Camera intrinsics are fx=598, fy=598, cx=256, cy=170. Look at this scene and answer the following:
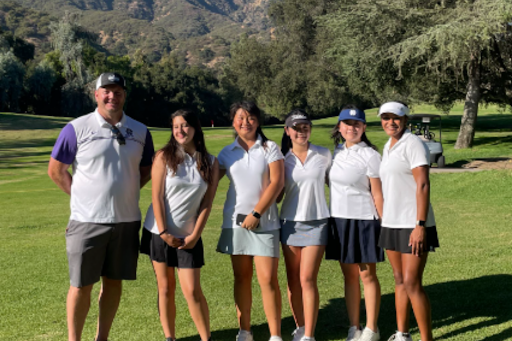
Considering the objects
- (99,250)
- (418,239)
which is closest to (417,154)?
(418,239)

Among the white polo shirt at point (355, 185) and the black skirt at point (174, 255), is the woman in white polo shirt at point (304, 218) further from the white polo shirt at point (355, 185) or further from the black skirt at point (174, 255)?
the black skirt at point (174, 255)

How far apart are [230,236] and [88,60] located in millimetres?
70214

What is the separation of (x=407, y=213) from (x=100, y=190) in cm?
226

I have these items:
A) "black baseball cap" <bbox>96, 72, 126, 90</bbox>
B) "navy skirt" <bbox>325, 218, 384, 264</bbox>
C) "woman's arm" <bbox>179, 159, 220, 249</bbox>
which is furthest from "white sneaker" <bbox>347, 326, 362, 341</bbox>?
"black baseball cap" <bbox>96, 72, 126, 90</bbox>

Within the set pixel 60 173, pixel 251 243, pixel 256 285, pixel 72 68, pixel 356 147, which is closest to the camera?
pixel 60 173

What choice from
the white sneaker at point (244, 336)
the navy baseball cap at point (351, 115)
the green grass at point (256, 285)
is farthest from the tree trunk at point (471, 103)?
the white sneaker at point (244, 336)

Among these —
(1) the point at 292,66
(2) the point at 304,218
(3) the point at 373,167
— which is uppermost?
(1) the point at 292,66

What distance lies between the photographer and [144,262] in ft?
25.8

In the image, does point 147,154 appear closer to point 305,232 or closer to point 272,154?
point 272,154

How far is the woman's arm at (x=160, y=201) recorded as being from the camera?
14.5 feet

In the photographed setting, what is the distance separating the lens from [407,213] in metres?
4.43

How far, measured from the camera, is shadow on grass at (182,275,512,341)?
502 cm

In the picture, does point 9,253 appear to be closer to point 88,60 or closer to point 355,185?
point 355,185

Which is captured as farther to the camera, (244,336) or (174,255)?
(244,336)
